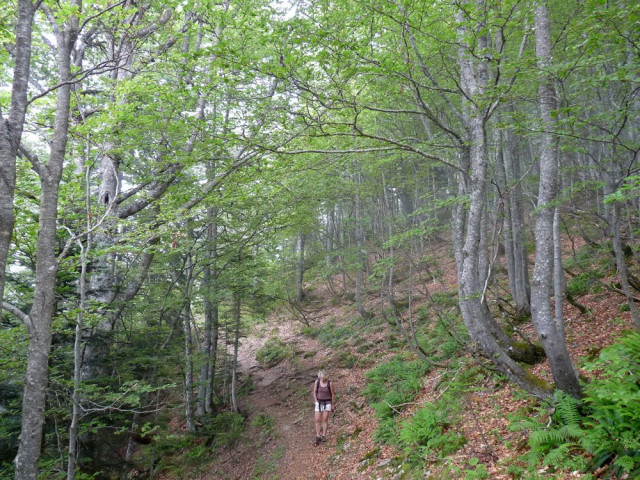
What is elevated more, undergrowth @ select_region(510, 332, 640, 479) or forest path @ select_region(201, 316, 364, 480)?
undergrowth @ select_region(510, 332, 640, 479)

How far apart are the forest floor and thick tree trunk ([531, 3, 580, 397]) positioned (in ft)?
3.22

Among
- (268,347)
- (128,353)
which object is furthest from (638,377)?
(268,347)

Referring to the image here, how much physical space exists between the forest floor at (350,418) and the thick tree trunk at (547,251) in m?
0.98

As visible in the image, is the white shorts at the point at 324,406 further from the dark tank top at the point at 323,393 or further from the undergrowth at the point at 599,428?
the undergrowth at the point at 599,428

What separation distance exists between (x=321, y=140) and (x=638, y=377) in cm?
740

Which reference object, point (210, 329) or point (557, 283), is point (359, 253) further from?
point (557, 283)

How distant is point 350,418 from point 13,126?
869 centimetres

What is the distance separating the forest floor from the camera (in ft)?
16.7

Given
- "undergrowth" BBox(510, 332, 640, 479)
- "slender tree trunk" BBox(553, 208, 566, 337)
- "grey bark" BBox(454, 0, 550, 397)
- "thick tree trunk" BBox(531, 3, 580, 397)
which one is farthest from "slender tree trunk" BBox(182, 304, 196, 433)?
"slender tree trunk" BBox(553, 208, 566, 337)

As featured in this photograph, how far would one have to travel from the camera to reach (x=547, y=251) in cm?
450

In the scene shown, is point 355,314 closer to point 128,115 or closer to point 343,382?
point 343,382

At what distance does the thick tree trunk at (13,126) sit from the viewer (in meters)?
3.76

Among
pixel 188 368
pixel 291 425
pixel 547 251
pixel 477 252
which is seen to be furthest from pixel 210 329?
pixel 547 251

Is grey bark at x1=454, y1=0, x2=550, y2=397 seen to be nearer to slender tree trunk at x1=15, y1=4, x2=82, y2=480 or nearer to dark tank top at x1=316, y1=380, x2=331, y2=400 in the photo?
dark tank top at x1=316, y1=380, x2=331, y2=400
